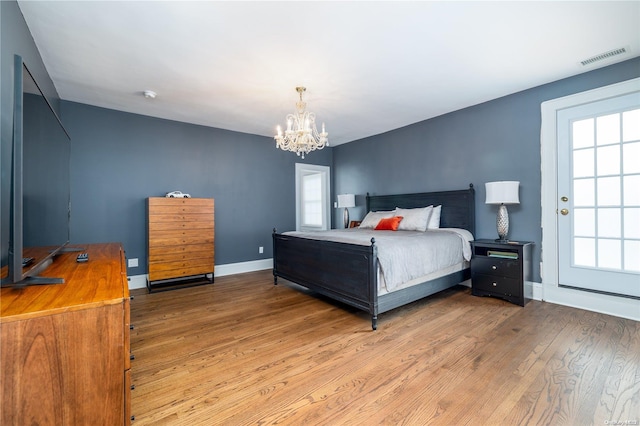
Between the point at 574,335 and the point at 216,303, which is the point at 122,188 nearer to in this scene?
the point at 216,303

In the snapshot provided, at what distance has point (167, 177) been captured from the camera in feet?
14.0

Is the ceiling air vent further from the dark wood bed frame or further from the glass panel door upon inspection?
the dark wood bed frame

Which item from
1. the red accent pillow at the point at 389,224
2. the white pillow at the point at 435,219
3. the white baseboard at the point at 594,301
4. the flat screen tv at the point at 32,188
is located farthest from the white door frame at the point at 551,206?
the flat screen tv at the point at 32,188

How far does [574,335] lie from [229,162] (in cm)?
489

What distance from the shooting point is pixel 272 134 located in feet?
16.8

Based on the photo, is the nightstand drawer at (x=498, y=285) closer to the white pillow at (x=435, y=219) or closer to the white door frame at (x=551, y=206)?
the white door frame at (x=551, y=206)

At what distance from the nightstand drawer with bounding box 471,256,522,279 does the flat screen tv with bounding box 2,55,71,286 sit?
3807 millimetres

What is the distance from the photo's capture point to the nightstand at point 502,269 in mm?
3074

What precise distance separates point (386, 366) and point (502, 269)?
2104 mm

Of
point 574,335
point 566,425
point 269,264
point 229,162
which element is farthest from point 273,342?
point 229,162

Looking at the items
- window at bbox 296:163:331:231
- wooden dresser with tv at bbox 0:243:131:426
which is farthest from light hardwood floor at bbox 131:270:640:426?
window at bbox 296:163:331:231

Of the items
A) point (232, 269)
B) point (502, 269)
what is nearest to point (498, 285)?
point (502, 269)

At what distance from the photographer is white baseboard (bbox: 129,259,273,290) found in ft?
13.0

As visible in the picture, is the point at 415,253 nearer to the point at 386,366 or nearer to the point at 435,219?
the point at 386,366
